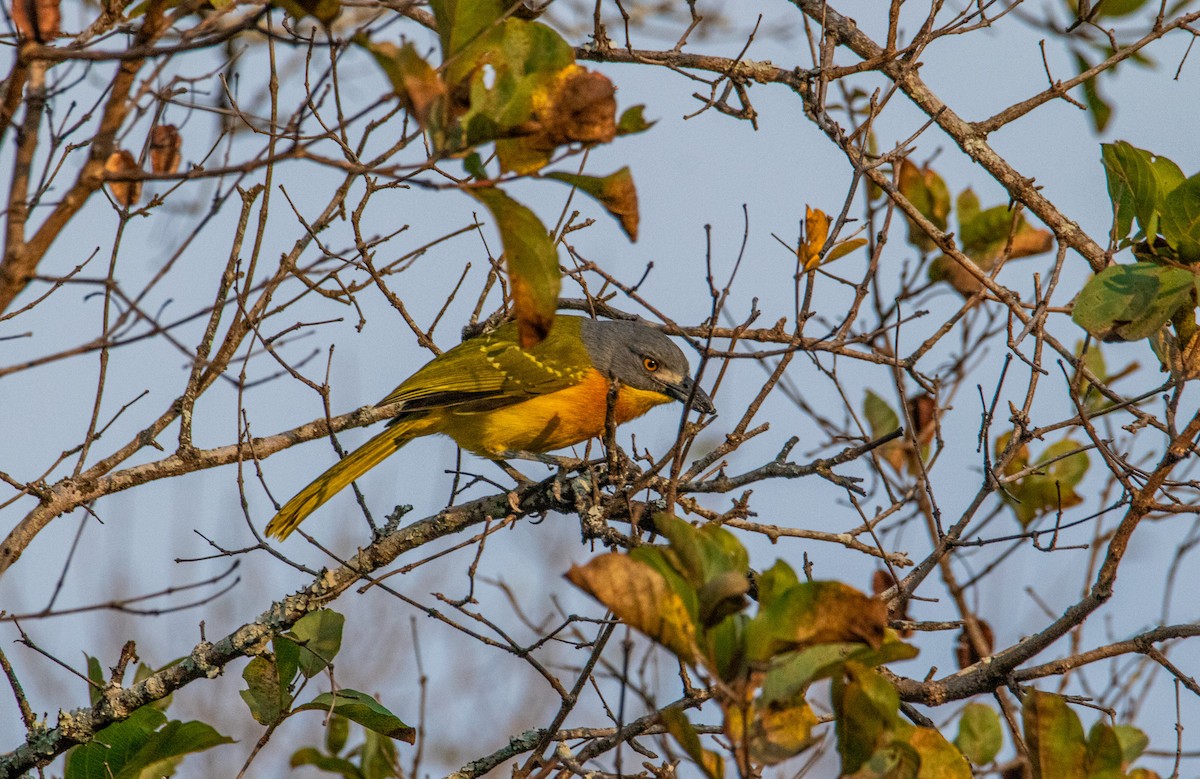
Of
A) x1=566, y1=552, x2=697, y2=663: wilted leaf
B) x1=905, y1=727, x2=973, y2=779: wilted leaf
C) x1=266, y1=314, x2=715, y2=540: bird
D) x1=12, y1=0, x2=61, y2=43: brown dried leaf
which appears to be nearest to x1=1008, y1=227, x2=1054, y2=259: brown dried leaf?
x1=266, y1=314, x2=715, y2=540: bird

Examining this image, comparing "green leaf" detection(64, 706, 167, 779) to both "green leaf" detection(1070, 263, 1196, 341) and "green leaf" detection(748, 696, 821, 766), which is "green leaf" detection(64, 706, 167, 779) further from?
"green leaf" detection(1070, 263, 1196, 341)

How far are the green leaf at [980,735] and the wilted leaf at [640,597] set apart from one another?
1.28 meters

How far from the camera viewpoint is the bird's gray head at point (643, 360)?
6375mm

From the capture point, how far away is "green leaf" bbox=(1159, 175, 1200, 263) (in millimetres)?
3172

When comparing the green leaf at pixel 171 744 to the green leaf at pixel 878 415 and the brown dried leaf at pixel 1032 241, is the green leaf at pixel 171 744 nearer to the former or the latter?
the green leaf at pixel 878 415

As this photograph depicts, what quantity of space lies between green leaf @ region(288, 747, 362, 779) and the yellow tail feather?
1.75 metres

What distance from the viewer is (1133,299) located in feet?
10.1

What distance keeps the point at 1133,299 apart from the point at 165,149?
10.7ft

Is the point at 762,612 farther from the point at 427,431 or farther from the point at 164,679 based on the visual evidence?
the point at 427,431

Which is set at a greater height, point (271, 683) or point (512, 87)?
point (512, 87)

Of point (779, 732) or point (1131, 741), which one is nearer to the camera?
point (779, 732)

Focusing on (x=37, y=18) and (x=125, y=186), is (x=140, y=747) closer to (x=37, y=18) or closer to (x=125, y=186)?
(x=125, y=186)

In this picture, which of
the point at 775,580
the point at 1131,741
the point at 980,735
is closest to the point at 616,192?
the point at 775,580

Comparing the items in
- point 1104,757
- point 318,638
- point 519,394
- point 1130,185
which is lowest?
point 1104,757
